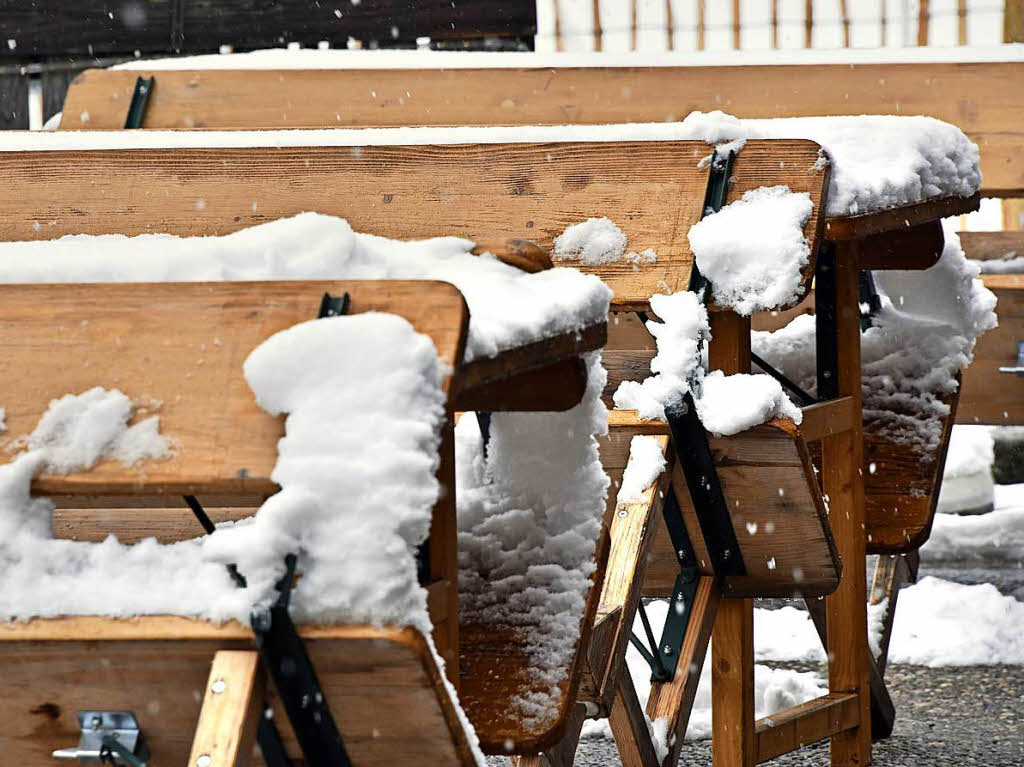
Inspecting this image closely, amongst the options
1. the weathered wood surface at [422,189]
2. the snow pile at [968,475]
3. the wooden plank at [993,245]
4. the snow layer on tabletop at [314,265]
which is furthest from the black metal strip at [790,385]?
the snow pile at [968,475]

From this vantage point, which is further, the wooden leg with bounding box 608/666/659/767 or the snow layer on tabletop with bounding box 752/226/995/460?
the snow layer on tabletop with bounding box 752/226/995/460

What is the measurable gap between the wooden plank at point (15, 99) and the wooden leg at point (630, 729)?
4.81 metres

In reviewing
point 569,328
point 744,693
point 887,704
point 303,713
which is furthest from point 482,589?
point 887,704

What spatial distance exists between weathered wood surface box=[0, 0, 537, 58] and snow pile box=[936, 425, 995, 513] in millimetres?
2511

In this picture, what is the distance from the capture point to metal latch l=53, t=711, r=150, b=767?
139cm

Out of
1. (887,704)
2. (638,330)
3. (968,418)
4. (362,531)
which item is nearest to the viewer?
(362,531)

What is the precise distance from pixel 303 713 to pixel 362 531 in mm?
182

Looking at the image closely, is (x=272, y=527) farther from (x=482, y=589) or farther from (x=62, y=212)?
(x=62, y=212)

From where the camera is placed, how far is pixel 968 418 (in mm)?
5039

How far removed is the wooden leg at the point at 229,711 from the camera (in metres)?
1.27

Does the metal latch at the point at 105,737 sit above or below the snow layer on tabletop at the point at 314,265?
below

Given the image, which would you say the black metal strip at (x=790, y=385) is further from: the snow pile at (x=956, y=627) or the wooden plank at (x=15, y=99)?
the wooden plank at (x=15, y=99)

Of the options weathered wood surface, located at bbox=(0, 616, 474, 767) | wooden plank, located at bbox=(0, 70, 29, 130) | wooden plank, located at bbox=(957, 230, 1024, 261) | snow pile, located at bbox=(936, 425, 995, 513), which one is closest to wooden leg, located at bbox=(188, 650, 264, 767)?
Result: weathered wood surface, located at bbox=(0, 616, 474, 767)

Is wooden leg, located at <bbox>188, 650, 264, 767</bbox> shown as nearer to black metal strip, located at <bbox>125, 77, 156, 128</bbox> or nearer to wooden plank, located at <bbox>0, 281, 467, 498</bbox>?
wooden plank, located at <bbox>0, 281, 467, 498</bbox>
